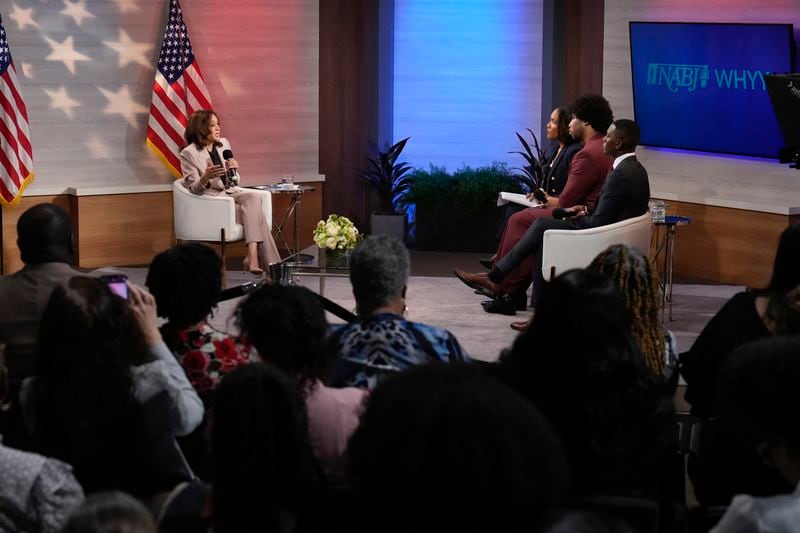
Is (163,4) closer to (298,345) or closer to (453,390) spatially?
(298,345)

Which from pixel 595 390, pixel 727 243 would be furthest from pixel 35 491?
pixel 727 243

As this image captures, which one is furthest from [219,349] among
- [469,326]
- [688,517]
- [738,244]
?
[738,244]

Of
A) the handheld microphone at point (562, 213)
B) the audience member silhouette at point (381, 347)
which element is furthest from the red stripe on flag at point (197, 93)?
the audience member silhouette at point (381, 347)

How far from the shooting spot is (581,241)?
23.4 ft

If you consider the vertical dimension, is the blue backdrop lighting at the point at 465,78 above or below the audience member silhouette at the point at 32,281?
above

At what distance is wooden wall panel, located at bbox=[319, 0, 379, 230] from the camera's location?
10.2 meters

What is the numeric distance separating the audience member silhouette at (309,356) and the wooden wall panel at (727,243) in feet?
20.3

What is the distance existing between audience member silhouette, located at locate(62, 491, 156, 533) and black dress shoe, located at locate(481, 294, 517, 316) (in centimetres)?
622

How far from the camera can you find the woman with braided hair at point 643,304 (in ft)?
11.6

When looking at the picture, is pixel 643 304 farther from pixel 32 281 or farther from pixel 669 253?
pixel 669 253

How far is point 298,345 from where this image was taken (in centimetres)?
287

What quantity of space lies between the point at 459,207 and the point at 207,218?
7.98 feet

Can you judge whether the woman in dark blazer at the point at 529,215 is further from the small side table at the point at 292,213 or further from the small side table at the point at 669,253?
the small side table at the point at 292,213

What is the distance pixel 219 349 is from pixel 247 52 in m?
6.65
